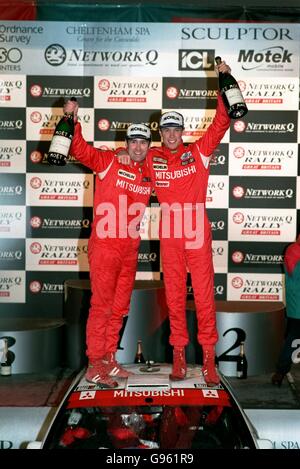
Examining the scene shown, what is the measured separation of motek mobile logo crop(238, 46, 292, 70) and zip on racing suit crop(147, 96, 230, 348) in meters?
1.98

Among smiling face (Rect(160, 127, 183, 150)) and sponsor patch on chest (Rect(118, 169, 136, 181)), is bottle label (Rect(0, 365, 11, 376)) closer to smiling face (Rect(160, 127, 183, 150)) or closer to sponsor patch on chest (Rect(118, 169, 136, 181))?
sponsor patch on chest (Rect(118, 169, 136, 181))

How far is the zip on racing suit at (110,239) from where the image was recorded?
357cm

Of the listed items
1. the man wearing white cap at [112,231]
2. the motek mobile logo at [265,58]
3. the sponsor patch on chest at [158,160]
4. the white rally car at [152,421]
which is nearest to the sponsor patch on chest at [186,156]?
the sponsor patch on chest at [158,160]

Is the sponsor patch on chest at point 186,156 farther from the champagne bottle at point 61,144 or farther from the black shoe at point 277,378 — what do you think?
the black shoe at point 277,378

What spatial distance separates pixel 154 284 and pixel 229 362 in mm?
900

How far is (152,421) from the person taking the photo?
2.17 metres

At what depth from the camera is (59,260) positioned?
5453mm

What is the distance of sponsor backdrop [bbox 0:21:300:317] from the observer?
208 inches

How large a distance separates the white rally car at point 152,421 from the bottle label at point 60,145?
1383mm

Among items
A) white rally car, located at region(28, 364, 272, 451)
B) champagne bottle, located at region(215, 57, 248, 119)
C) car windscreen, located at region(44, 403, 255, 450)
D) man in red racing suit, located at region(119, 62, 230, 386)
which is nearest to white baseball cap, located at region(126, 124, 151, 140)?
man in red racing suit, located at region(119, 62, 230, 386)

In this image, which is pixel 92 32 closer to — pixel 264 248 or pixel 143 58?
pixel 143 58

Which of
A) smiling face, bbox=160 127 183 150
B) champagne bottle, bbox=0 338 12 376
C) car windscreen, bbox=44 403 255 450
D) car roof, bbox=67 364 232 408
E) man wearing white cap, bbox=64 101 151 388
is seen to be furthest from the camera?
champagne bottle, bbox=0 338 12 376

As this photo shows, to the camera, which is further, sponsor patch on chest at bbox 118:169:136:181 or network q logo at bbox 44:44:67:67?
network q logo at bbox 44:44:67:67
